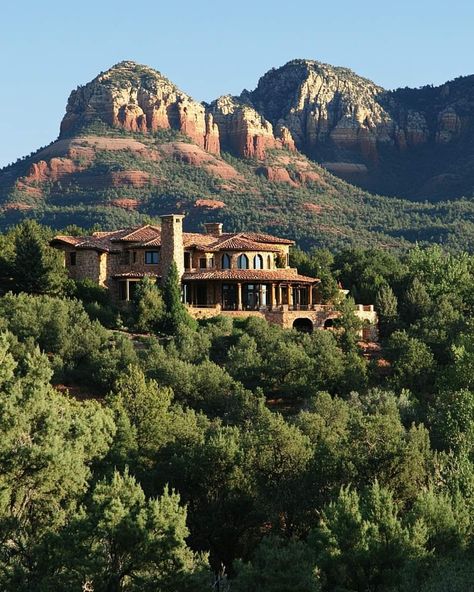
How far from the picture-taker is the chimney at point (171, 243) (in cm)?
7650

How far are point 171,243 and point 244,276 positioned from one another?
198 inches

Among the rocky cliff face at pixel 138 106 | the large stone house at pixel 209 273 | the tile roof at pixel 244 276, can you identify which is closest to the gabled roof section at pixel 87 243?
the large stone house at pixel 209 273

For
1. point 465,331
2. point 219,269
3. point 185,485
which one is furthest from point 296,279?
point 185,485

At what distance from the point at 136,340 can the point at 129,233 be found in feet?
39.5

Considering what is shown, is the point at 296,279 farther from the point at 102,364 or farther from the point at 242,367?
the point at 102,364

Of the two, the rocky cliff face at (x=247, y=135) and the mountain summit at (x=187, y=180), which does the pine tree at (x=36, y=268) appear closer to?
the mountain summit at (x=187, y=180)

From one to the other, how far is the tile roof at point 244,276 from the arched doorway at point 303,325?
2538 millimetres

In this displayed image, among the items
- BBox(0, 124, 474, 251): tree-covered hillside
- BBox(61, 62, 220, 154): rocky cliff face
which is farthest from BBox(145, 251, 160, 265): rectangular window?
BBox(61, 62, 220, 154): rocky cliff face

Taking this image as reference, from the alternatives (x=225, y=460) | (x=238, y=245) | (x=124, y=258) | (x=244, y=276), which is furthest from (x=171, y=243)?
(x=225, y=460)

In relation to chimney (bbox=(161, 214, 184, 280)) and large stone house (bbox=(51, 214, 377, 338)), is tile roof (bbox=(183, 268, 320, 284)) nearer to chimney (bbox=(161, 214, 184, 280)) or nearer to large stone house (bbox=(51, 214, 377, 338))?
large stone house (bbox=(51, 214, 377, 338))

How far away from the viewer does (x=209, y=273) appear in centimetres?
7750

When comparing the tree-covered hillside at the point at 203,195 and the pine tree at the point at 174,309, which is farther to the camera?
the tree-covered hillside at the point at 203,195

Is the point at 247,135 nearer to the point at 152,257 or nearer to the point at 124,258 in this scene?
the point at 124,258

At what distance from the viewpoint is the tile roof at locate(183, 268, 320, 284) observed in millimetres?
76562
